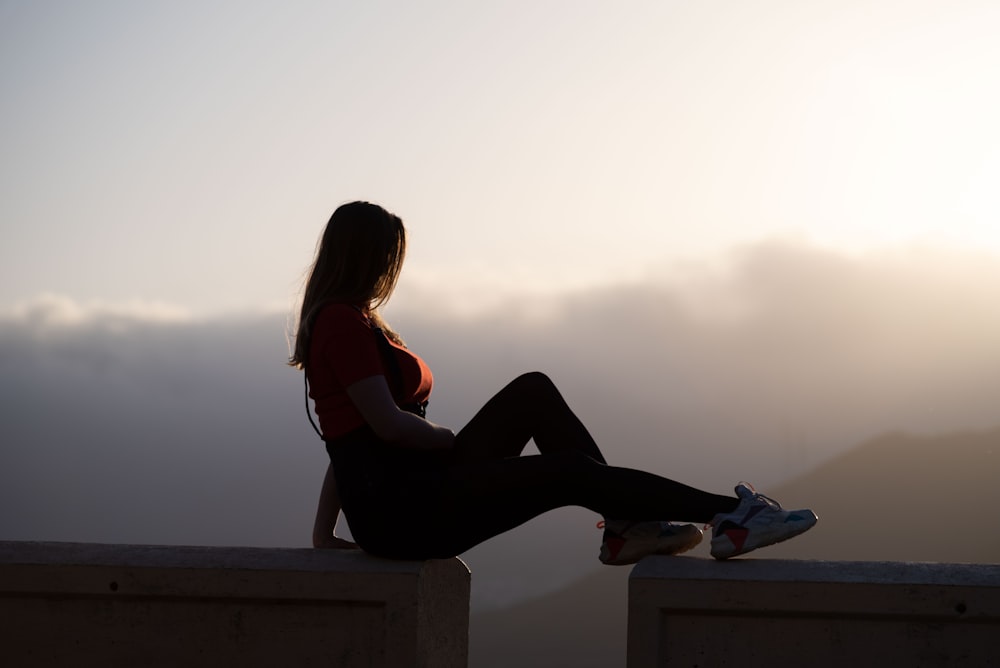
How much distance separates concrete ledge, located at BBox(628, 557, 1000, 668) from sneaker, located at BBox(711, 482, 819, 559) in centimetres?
9

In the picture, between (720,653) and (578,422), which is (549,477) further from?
(720,653)

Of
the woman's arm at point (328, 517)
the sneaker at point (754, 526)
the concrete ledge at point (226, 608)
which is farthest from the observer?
the woman's arm at point (328, 517)

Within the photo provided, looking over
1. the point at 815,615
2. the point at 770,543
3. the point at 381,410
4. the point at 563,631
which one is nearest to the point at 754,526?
the point at 770,543

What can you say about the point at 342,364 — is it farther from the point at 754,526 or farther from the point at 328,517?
the point at 754,526

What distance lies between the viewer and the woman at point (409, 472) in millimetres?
4102

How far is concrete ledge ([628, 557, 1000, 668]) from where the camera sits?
3.87 m

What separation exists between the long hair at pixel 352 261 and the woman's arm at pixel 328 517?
0.63 m

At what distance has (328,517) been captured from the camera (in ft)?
15.6

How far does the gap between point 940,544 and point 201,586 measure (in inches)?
5974

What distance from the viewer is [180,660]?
4.32 m

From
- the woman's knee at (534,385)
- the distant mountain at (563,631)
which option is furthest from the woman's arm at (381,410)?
the distant mountain at (563,631)

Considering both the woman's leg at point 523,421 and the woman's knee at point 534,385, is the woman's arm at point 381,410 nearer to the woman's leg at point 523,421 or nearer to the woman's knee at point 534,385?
the woman's leg at point 523,421

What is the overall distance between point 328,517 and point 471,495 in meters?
0.87

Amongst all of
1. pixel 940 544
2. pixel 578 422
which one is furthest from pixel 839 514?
pixel 578 422
